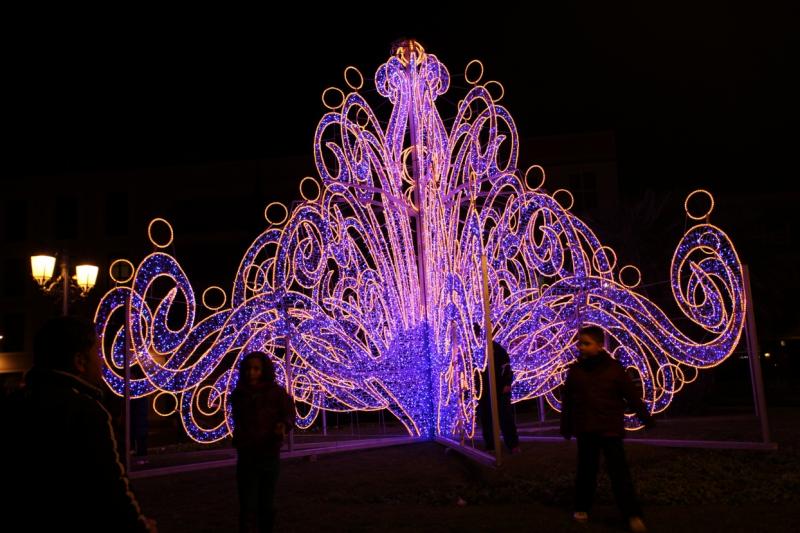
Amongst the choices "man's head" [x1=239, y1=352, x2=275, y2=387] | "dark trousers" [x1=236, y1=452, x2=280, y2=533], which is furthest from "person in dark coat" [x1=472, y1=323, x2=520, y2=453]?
"dark trousers" [x1=236, y1=452, x2=280, y2=533]

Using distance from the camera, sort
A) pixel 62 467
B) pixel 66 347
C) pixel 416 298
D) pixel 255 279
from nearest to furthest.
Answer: pixel 62 467
pixel 66 347
pixel 255 279
pixel 416 298

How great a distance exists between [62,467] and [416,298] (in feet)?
26.9

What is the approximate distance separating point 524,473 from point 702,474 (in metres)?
1.66

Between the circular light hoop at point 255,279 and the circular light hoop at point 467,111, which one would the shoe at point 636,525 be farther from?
the circular light hoop at point 467,111

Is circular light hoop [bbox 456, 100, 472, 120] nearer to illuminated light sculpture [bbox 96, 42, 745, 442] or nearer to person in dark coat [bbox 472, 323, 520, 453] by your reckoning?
illuminated light sculpture [bbox 96, 42, 745, 442]

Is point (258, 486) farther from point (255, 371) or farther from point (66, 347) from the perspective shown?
point (66, 347)

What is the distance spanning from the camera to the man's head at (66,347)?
2.33 m

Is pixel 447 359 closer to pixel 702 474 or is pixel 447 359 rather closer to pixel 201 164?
pixel 702 474

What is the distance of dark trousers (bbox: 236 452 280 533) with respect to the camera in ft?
16.5

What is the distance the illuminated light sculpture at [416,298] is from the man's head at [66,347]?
222 inches

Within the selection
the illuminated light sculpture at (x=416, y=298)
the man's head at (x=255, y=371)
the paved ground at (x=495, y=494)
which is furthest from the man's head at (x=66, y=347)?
the illuminated light sculpture at (x=416, y=298)

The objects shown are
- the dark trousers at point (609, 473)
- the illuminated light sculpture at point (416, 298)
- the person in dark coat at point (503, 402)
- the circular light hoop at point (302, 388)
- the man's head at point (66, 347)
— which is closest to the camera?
the man's head at point (66, 347)

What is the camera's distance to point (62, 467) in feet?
7.05

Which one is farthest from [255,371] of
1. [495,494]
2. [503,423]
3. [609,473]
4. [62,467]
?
[503,423]
